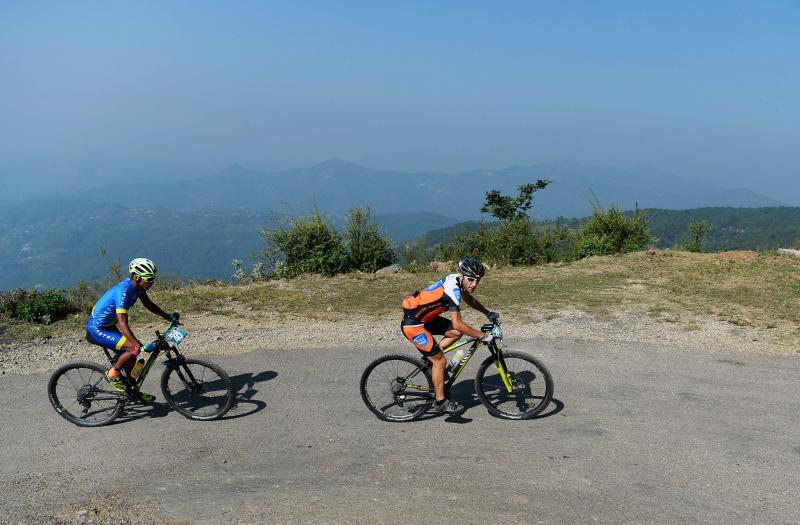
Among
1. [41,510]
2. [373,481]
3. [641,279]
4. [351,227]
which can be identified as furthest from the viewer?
[351,227]

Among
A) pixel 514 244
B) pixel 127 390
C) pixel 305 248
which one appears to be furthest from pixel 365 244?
pixel 127 390

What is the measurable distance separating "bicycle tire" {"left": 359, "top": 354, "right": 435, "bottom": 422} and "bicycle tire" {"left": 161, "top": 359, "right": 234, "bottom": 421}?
2.11 m

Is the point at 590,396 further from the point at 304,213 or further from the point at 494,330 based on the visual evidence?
the point at 304,213

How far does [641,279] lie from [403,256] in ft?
33.7

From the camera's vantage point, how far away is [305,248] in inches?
897

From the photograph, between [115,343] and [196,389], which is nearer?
[115,343]

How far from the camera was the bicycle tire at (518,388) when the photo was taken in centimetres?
780

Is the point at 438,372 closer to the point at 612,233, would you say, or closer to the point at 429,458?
the point at 429,458

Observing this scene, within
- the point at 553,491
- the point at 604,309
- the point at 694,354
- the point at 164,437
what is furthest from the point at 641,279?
the point at 164,437

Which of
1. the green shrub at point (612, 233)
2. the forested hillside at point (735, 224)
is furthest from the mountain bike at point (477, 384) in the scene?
the forested hillside at point (735, 224)

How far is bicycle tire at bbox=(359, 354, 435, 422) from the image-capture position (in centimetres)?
795

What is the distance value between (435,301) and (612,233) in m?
20.4

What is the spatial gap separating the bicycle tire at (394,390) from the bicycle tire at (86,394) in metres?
3.75

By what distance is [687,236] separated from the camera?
28.2m
